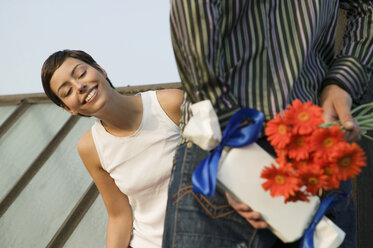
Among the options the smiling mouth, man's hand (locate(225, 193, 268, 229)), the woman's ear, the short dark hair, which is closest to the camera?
man's hand (locate(225, 193, 268, 229))

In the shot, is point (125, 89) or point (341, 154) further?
point (125, 89)

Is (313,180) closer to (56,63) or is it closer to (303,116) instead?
(303,116)

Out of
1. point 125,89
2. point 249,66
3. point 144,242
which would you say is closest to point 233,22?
point 249,66

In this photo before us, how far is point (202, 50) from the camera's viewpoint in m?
1.18

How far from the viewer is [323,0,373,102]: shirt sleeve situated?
1353 millimetres

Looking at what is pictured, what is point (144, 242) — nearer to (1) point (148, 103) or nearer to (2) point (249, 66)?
(1) point (148, 103)

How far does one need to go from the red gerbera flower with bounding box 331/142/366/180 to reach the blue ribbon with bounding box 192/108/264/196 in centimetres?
20

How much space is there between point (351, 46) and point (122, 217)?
1.56 metres

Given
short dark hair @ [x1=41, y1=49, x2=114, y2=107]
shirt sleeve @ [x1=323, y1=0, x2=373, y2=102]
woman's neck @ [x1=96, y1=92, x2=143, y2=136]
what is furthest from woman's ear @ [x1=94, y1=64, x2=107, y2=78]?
shirt sleeve @ [x1=323, y1=0, x2=373, y2=102]

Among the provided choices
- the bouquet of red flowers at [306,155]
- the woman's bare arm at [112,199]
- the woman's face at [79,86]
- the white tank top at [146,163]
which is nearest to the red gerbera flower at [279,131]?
the bouquet of red flowers at [306,155]

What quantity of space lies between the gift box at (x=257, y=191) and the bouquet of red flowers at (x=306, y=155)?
0.07 metres

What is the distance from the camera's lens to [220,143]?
4.11 feet

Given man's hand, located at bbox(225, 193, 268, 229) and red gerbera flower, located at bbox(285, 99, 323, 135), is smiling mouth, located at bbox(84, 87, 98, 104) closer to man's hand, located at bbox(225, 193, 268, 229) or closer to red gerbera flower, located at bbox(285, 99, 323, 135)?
man's hand, located at bbox(225, 193, 268, 229)

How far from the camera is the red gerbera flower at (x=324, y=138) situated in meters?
1.13
